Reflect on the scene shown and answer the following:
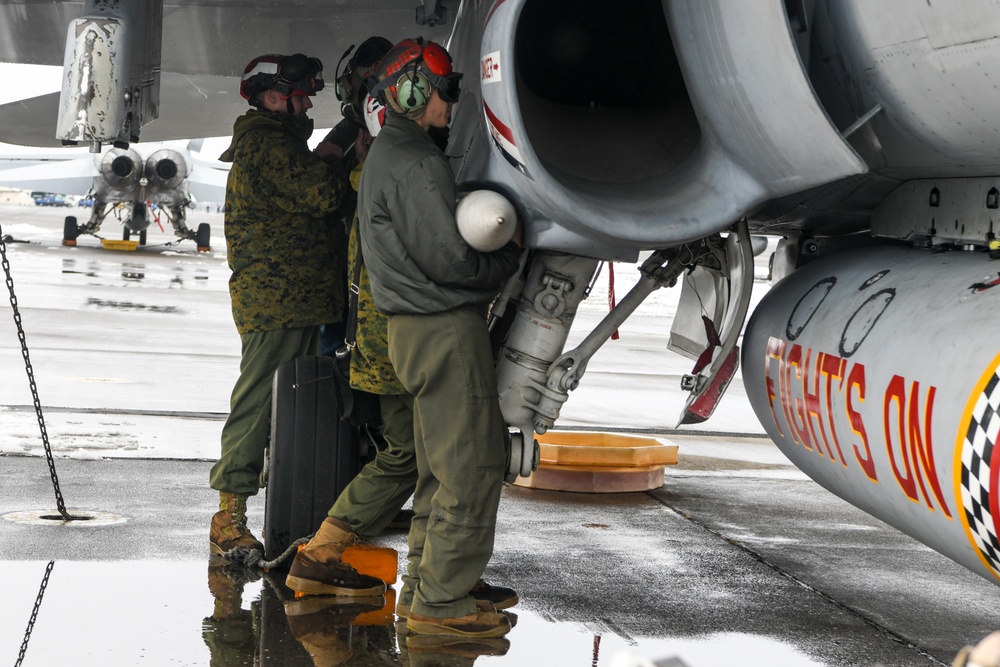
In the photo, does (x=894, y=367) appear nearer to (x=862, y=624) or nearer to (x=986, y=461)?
(x=986, y=461)

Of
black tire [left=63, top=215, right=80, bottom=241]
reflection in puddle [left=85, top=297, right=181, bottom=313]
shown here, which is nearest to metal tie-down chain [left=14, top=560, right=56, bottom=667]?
reflection in puddle [left=85, top=297, right=181, bottom=313]

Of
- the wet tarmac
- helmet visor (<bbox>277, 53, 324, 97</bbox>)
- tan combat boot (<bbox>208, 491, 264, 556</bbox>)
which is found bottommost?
the wet tarmac

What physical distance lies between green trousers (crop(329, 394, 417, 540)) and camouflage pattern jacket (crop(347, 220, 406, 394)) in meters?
0.09

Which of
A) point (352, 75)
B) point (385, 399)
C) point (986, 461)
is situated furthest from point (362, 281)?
point (986, 461)

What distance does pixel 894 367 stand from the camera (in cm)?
272

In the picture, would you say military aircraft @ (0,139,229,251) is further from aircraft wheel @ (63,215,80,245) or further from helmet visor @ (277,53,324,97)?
helmet visor @ (277,53,324,97)

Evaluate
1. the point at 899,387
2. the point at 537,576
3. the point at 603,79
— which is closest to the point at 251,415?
the point at 537,576

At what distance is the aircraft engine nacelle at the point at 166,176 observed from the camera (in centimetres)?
2831

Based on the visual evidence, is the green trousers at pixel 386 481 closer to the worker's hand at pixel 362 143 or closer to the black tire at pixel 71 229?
the worker's hand at pixel 362 143

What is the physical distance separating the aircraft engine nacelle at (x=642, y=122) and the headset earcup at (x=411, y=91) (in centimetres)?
25

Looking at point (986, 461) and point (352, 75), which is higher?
point (352, 75)

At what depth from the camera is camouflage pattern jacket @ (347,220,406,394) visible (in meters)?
3.96

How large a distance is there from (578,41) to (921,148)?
48.1 inches

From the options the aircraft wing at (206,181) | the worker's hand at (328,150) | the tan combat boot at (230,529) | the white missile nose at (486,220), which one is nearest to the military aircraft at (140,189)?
the aircraft wing at (206,181)
